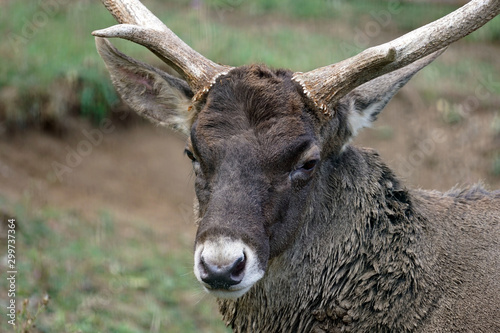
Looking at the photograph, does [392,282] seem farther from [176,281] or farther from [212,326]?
[176,281]

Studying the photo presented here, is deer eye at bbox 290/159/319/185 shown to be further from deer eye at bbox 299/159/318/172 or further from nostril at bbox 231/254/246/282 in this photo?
nostril at bbox 231/254/246/282

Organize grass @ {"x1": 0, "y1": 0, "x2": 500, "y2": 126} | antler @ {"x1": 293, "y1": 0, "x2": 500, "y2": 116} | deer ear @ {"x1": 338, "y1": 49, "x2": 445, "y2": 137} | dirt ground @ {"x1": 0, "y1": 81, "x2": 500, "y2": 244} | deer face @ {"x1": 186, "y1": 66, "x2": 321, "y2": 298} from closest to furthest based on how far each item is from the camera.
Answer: deer face @ {"x1": 186, "y1": 66, "x2": 321, "y2": 298}, antler @ {"x1": 293, "y1": 0, "x2": 500, "y2": 116}, deer ear @ {"x1": 338, "y1": 49, "x2": 445, "y2": 137}, dirt ground @ {"x1": 0, "y1": 81, "x2": 500, "y2": 244}, grass @ {"x1": 0, "y1": 0, "x2": 500, "y2": 126}

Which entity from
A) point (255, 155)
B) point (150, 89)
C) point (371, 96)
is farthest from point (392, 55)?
point (150, 89)

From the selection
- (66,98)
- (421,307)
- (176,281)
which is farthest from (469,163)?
(421,307)

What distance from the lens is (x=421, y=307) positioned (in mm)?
5332

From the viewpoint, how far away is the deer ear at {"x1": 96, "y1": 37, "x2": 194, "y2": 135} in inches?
244

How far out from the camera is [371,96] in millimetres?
5922

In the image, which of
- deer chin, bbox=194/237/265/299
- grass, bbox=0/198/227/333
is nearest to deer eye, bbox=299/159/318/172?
deer chin, bbox=194/237/265/299

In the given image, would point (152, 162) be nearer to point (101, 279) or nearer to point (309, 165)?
point (101, 279)

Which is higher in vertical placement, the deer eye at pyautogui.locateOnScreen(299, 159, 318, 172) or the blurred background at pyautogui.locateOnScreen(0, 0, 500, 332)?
the deer eye at pyautogui.locateOnScreen(299, 159, 318, 172)

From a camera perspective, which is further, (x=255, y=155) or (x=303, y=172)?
(x=303, y=172)

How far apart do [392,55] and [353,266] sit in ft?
5.76

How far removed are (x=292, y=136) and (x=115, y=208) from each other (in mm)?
8011

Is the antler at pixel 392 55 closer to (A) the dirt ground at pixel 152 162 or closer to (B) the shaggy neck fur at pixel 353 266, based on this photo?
(B) the shaggy neck fur at pixel 353 266
